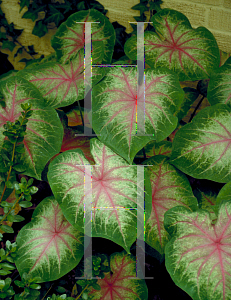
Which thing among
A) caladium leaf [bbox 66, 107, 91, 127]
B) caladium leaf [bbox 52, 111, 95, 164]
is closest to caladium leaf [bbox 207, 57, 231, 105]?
caladium leaf [bbox 52, 111, 95, 164]

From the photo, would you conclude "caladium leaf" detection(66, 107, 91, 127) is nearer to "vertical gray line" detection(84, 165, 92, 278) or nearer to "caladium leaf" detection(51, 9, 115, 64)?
"caladium leaf" detection(51, 9, 115, 64)

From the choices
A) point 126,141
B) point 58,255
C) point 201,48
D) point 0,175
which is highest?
point 201,48

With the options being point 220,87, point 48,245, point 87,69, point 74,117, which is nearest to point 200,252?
point 48,245

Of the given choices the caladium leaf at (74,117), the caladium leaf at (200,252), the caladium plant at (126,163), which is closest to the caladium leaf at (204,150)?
the caladium plant at (126,163)

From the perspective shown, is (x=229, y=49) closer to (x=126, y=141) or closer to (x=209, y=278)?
(x=126, y=141)

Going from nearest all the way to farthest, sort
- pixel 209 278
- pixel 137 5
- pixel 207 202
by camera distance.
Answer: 1. pixel 209 278
2. pixel 207 202
3. pixel 137 5

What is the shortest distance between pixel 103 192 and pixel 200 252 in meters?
0.30

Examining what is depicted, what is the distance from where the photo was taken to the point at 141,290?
0.79m

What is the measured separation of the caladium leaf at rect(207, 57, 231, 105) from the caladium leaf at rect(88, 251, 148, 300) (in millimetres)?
614

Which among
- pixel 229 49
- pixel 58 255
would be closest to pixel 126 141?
pixel 58 255

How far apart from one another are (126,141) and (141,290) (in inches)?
18.1

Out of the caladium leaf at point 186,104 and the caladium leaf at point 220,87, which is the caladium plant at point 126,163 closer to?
the caladium leaf at point 220,87

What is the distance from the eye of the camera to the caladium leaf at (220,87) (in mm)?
890

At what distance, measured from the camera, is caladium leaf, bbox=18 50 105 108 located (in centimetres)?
85
